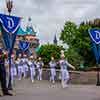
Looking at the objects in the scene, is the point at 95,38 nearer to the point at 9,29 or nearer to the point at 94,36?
the point at 94,36

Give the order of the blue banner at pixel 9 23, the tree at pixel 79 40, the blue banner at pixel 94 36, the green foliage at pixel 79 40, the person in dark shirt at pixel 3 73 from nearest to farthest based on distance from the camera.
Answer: the person in dark shirt at pixel 3 73 → the blue banner at pixel 9 23 → the blue banner at pixel 94 36 → the green foliage at pixel 79 40 → the tree at pixel 79 40

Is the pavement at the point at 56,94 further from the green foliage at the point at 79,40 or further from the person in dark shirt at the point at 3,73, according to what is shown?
the green foliage at the point at 79,40

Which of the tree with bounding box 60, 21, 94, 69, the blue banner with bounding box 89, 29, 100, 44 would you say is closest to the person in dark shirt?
the blue banner with bounding box 89, 29, 100, 44

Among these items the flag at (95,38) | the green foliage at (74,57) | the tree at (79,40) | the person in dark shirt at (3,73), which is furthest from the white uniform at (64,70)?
the tree at (79,40)

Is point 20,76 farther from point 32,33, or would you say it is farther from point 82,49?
point 32,33

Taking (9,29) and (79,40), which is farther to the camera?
(79,40)

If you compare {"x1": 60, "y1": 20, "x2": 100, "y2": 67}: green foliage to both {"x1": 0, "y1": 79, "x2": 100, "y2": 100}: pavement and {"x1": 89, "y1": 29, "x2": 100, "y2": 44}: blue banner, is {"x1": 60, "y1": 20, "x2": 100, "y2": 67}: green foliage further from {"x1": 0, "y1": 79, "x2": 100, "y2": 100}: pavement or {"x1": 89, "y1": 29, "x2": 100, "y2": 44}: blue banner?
{"x1": 0, "y1": 79, "x2": 100, "y2": 100}: pavement

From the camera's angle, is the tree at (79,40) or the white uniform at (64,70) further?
the tree at (79,40)

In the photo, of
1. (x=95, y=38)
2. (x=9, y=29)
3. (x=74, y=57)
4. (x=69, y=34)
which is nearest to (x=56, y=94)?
(x=9, y=29)

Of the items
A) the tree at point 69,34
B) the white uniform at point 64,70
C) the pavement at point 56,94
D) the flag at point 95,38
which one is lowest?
the pavement at point 56,94

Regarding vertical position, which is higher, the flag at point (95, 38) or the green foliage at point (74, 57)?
the flag at point (95, 38)

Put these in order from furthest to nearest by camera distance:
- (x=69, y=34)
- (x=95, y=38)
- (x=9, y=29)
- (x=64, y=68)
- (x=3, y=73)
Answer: (x=69, y=34), (x=95, y=38), (x=64, y=68), (x=9, y=29), (x=3, y=73)

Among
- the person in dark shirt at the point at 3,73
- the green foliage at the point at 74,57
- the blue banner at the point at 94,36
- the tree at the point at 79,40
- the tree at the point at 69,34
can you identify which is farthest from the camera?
the tree at the point at 69,34

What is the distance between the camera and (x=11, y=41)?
20109mm
